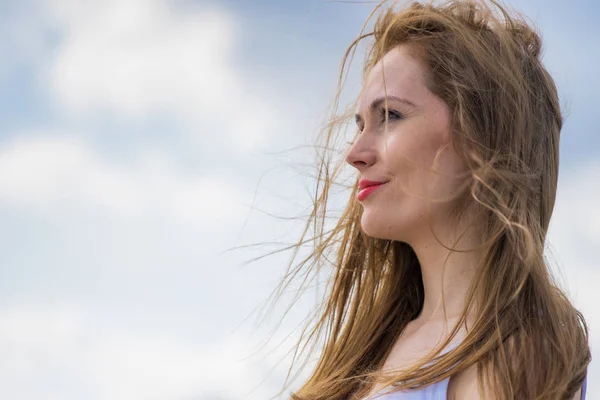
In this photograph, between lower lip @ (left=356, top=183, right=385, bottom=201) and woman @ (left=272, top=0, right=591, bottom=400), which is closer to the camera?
woman @ (left=272, top=0, right=591, bottom=400)

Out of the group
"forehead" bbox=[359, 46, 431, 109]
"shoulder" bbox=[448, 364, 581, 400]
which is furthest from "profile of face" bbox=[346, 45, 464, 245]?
"shoulder" bbox=[448, 364, 581, 400]

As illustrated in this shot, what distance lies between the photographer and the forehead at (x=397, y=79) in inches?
122

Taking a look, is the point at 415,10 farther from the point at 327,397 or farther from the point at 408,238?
the point at 327,397

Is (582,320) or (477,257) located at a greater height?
(477,257)

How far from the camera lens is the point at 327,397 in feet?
11.2

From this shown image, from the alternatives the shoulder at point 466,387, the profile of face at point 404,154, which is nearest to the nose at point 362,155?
the profile of face at point 404,154

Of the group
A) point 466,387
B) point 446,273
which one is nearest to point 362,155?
point 446,273

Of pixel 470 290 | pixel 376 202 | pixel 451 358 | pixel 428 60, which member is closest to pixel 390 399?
pixel 451 358

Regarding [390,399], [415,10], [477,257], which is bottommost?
[390,399]

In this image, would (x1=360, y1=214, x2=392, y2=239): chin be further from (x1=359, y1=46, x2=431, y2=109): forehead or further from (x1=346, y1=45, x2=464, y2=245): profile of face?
(x1=359, y1=46, x2=431, y2=109): forehead

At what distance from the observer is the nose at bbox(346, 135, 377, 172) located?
3125 mm

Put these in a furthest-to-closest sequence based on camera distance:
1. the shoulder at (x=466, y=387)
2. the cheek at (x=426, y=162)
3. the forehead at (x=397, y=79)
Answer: the forehead at (x=397, y=79) < the cheek at (x=426, y=162) < the shoulder at (x=466, y=387)

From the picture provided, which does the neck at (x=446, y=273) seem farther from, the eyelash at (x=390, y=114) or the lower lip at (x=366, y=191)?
the eyelash at (x=390, y=114)

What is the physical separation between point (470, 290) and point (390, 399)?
1.51 ft
